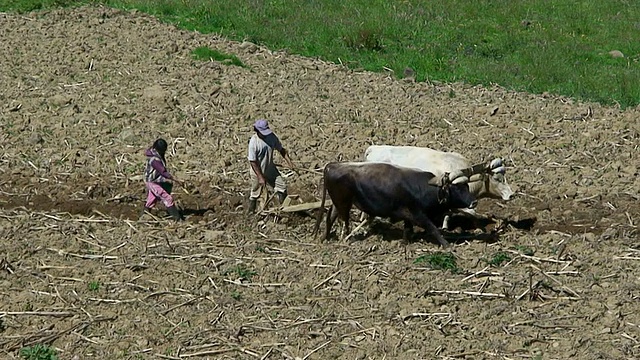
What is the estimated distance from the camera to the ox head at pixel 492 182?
13.0m

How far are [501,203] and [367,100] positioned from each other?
450 centimetres

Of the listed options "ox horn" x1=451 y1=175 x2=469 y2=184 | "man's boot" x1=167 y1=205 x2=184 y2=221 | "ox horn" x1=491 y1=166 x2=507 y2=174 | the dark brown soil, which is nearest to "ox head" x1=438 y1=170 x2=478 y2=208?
"ox horn" x1=451 y1=175 x2=469 y2=184

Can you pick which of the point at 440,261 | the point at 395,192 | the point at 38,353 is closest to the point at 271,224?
the point at 395,192

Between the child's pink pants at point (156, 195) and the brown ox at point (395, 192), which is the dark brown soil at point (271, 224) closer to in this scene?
the child's pink pants at point (156, 195)

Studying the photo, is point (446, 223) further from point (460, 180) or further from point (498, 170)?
point (498, 170)

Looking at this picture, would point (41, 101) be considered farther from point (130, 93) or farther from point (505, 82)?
point (505, 82)

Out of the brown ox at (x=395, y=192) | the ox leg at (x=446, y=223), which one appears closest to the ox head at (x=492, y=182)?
the ox leg at (x=446, y=223)

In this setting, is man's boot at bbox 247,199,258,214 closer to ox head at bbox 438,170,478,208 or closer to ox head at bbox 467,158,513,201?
A: ox head at bbox 438,170,478,208

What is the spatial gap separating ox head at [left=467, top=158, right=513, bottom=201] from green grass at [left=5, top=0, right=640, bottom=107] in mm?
5613

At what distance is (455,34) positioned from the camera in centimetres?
2231

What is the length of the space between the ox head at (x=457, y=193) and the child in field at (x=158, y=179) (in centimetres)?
311

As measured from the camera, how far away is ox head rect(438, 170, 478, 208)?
1224cm

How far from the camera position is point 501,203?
44.6 feet

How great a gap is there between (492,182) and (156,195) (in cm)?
401
